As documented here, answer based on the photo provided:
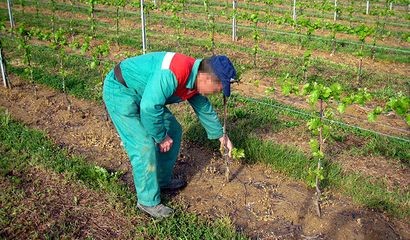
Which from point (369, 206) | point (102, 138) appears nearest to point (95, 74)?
point (102, 138)

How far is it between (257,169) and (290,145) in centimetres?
66

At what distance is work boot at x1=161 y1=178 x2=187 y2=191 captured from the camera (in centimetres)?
436

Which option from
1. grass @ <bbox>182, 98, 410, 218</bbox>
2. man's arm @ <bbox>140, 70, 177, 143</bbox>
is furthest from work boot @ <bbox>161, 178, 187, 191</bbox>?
man's arm @ <bbox>140, 70, 177, 143</bbox>

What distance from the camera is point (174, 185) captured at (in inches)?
173

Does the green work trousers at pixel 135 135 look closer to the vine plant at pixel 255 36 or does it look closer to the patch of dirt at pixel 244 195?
the patch of dirt at pixel 244 195

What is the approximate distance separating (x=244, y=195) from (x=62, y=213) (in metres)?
1.85

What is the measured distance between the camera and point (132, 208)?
13.2 feet

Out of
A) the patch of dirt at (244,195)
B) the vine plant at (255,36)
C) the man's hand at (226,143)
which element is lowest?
the patch of dirt at (244,195)

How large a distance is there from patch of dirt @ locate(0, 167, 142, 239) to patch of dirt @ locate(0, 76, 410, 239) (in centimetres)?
17

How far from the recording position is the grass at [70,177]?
372 cm

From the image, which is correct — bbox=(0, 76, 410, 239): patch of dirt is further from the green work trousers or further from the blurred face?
the blurred face

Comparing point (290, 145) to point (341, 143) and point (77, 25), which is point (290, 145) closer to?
point (341, 143)

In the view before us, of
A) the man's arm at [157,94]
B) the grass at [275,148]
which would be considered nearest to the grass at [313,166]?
the grass at [275,148]

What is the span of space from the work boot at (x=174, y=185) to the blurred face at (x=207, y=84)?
1404 mm
